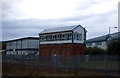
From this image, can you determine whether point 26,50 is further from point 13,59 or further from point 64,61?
point 64,61

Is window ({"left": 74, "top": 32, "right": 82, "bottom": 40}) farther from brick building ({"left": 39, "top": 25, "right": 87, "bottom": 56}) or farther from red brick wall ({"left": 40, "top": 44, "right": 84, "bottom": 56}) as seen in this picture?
red brick wall ({"left": 40, "top": 44, "right": 84, "bottom": 56})

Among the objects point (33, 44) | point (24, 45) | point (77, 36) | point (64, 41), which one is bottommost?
point (24, 45)

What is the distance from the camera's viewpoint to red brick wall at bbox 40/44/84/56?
122ft

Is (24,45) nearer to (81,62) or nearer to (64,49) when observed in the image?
(64,49)

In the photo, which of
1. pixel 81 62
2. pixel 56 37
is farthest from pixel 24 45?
pixel 81 62

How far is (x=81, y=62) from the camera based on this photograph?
2123cm

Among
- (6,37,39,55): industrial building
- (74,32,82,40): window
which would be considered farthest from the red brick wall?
(6,37,39,55): industrial building

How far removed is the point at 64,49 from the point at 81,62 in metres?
17.1

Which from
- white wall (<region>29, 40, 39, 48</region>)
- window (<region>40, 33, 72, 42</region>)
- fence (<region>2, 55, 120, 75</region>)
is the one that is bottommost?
fence (<region>2, 55, 120, 75</region>)

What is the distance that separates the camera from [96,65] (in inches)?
752

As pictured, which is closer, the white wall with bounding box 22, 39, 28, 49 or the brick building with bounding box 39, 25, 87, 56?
the brick building with bounding box 39, 25, 87, 56

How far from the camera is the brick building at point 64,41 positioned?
3744cm

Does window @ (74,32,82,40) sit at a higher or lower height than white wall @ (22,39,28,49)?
higher

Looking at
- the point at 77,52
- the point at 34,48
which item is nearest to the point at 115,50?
the point at 77,52
